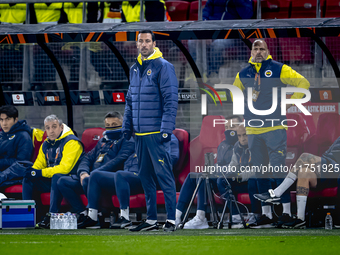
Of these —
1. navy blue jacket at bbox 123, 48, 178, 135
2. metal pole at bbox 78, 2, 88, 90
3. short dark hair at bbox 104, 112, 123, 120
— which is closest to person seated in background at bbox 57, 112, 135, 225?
short dark hair at bbox 104, 112, 123, 120

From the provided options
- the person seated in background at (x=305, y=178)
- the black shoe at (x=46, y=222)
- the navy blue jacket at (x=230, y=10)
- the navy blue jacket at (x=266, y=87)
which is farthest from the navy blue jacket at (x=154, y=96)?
the navy blue jacket at (x=230, y=10)

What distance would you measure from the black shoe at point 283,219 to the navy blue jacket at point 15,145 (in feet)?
9.98

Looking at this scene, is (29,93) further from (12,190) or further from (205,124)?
(205,124)

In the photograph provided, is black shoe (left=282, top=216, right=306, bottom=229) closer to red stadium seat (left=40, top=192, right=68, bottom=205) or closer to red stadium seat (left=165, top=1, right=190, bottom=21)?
red stadium seat (left=40, top=192, right=68, bottom=205)

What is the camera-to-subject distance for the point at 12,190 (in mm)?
7086

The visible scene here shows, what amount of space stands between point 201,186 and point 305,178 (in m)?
Result: 1.12

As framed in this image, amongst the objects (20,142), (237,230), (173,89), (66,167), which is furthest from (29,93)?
(237,230)

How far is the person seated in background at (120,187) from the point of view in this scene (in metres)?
6.59

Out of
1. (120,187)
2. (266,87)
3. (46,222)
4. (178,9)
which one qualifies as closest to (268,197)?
(266,87)

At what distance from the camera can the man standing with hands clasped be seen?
20.6ft

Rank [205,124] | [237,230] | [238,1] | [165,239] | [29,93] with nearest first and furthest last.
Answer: [165,239], [237,230], [205,124], [29,93], [238,1]

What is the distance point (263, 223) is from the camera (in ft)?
21.2

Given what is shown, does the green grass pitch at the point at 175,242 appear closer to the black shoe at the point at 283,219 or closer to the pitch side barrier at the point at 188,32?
the black shoe at the point at 283,219

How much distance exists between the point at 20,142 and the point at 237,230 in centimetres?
284
